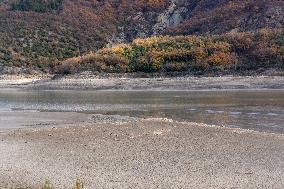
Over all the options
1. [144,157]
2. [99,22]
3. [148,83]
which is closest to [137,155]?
[144,157]

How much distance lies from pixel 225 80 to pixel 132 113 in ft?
60.5

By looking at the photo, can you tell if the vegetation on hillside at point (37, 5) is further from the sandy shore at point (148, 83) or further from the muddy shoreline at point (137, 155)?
the muddy shoreline at point (137, 155)

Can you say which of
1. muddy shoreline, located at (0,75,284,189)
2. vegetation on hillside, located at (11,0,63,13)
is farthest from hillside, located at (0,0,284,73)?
muddy shoreline, located at (0,75,284,189)

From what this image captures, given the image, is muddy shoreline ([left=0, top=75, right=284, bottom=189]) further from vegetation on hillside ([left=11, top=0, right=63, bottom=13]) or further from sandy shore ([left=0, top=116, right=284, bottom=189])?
vegetation on hillside ([left=11, top=0, right=63, bottom=13])

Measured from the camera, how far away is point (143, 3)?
85.1 metres

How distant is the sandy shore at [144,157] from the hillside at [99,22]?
150ft

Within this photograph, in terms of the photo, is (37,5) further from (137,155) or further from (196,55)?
(137,155)

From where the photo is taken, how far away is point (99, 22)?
269 ft

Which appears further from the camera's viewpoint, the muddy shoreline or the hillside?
the hillside

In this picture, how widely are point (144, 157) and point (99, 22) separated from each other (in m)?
67.9

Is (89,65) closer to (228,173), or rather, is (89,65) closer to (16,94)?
(16,94)

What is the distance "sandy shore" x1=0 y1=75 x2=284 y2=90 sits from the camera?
43.2 meters

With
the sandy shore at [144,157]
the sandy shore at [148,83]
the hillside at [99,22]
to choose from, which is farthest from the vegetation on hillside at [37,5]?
the sandy shore at [144,157]

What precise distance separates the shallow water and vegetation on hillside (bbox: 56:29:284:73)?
10530mm
